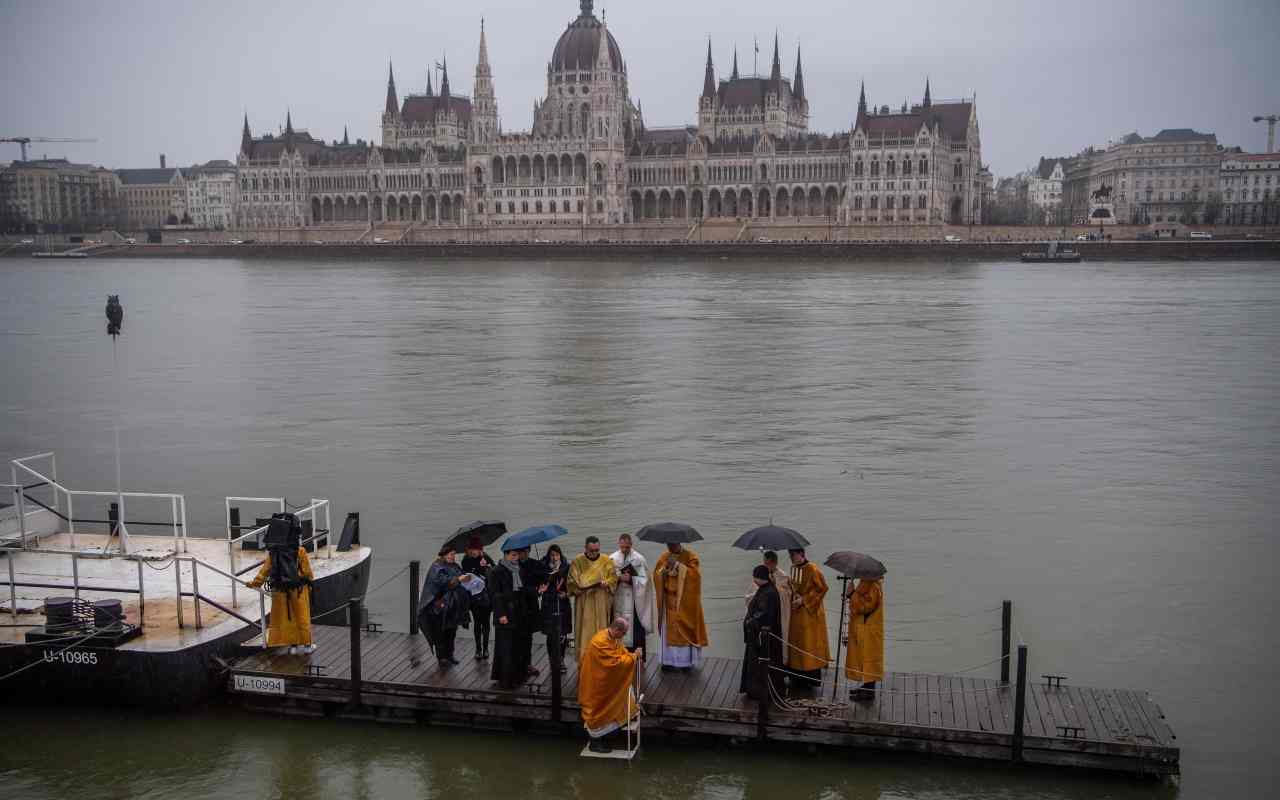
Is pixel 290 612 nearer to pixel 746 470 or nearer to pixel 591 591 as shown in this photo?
pixel 591 591

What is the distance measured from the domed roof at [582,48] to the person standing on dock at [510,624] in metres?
131

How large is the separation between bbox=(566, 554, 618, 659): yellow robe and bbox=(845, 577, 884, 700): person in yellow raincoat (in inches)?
80.4

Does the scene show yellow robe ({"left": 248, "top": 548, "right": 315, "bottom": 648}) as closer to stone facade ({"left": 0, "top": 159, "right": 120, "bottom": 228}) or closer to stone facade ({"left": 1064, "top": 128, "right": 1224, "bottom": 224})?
stone facade ({"left": 1064, "top": 128, "right": 1224, "bottom": 224})

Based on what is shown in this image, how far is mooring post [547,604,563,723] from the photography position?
9.79m

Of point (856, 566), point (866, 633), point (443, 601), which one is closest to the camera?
point (856, 566)

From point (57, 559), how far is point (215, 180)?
18328cm

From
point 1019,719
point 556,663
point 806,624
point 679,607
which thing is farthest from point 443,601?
point 1019,719

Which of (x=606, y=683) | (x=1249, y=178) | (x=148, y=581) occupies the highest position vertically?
(x=1249, y=178)

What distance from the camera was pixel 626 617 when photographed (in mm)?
10055

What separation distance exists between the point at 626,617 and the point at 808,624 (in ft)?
5.08

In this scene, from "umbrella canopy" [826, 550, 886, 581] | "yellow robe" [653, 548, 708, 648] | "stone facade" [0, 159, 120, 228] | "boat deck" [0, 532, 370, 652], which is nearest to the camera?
"umbrella canopy" [826, 550, 886, 581]

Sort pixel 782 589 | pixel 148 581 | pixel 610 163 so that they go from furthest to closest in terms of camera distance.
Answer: pixel 610 163 → pixel 148 581 → pixel 782 589

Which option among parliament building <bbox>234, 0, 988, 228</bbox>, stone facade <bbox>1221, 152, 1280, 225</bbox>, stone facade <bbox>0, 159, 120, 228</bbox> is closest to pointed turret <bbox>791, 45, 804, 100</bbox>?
parliament building <bbox>234, 0, 988, 228</bbox>

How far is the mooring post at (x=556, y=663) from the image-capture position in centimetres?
979
